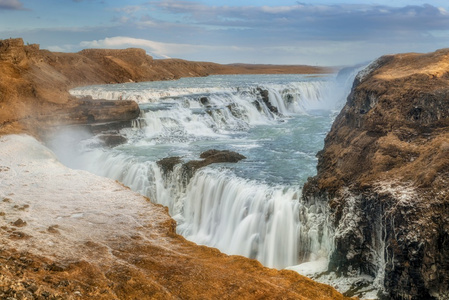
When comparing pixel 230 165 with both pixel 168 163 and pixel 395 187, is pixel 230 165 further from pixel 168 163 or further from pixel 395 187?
pixel 395 187

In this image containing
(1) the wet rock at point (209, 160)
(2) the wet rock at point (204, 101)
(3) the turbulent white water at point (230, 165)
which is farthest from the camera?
(2) the wet rock at point (204, 101)

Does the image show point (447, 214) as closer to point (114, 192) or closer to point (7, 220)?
point (114, 192)

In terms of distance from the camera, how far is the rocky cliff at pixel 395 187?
677cm

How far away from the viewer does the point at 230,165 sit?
47.6ft

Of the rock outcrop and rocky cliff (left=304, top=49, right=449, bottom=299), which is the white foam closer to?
the rock outcrop

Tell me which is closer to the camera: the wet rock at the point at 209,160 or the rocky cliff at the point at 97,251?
the rocky cliff at the point at 97,251

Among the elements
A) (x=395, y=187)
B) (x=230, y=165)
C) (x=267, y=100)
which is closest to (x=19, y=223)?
(x=395, y=187)

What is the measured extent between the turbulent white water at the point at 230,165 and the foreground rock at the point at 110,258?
2.91 meters

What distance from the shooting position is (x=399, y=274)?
6.96 m

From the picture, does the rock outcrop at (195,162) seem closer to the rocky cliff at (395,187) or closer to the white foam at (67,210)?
the white foam at (67,210)

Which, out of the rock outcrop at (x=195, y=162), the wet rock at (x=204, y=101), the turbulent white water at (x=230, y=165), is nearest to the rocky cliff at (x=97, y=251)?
the turbulent white water at (x=230, y=165)

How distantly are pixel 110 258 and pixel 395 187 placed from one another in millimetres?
4876

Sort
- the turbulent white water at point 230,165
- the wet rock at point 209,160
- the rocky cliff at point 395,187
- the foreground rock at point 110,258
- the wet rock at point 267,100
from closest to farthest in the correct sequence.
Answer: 1. the foreground rock at point 110,258
2. the rocky cliff at point 395,187
3. the turbulent white water at point 230,165
4. the wet rock at point 209,160
5. the wet rock at point 267,100

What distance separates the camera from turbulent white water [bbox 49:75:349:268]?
10266 millimetres
